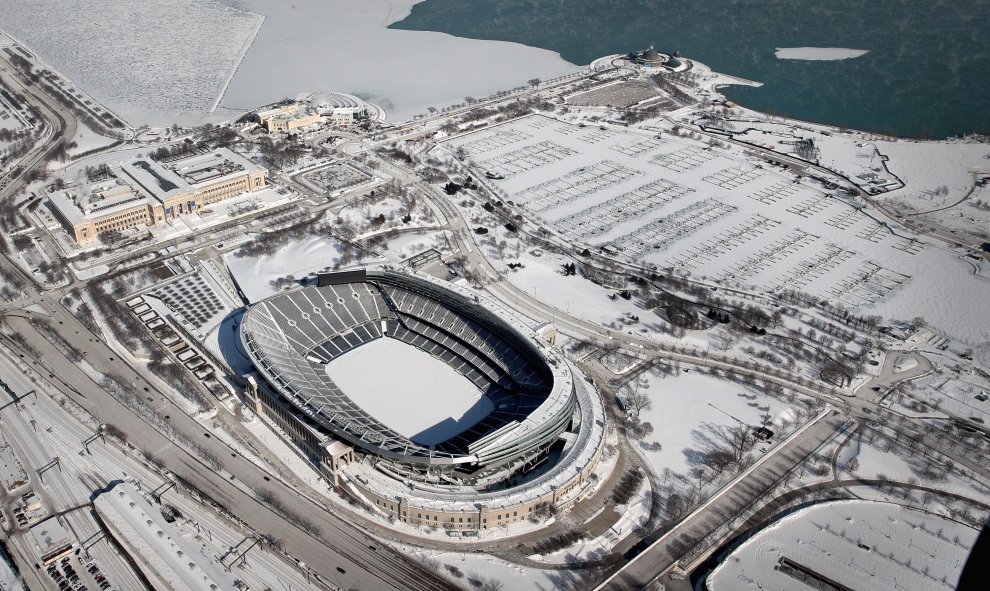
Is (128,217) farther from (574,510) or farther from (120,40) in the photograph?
(120,40)

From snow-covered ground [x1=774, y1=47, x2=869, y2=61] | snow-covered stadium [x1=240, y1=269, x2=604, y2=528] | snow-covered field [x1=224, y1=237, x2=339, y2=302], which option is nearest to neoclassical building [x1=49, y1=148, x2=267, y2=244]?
snow-covered field [x1=224, y1=237, x2=339, y2=302]

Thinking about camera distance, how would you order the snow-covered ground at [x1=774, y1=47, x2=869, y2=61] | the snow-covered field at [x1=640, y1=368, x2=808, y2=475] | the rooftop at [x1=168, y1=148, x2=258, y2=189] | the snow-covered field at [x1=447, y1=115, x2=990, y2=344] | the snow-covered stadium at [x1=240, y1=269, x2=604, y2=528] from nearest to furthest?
the snow-covered stadium at [x1=240, y1=269, x2=604, y2=528] → the snow-covered field at [x1=640, y1=368, x2=808, y2=475] → the snow-covered field at [x1=447, y1=115, x2=990, y2=344] → the rooftop at [x1=168, y1=148, x2=258, y2=189] → the snow-covered ground at [x1=774, y1=47, x2=869, y2=61]

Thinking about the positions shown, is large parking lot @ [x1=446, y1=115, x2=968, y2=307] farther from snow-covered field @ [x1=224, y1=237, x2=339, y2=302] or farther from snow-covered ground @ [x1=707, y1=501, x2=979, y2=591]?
snow-covered ground @ [x1=707, y1=501, x2=979, y2=591]

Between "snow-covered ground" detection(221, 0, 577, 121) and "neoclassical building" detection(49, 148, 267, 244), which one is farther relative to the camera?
"snow-covered ground" detection(221, 0, 577, 121)

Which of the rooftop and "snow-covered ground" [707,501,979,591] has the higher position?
the rooftop

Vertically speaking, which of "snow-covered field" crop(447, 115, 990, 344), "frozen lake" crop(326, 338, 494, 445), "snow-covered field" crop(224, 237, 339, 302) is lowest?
"snow-covered field" crop(447, 115, 990, 344)

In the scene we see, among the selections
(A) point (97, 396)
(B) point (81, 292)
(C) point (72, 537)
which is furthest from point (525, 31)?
(C) point (72, 537)

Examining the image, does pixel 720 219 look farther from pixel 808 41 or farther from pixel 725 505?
pixel 808 41
